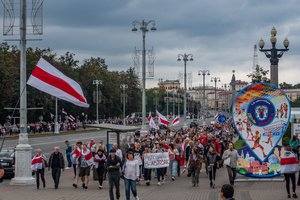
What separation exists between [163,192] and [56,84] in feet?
15.8

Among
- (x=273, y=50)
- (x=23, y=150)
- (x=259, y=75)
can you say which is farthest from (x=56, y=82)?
(x=259, y=75)

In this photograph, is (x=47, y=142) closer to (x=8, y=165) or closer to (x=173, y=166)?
(x=8, y=165)

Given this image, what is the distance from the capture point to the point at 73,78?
10688 cm

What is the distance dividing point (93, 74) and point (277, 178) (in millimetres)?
95959

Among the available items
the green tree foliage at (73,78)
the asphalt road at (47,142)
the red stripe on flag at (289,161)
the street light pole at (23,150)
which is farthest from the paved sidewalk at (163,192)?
the green tree foliage at (73,78)

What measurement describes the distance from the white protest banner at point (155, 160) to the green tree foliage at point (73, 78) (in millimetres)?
50482

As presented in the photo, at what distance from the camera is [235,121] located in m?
23.4

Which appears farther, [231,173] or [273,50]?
[273,50]

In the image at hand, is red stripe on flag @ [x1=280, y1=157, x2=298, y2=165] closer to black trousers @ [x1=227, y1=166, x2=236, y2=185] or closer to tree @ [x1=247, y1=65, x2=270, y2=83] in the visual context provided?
black trousers @ [x1=227, y1=166, x2=236, y2=185]

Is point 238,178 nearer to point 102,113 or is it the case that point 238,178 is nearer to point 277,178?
point 277,178

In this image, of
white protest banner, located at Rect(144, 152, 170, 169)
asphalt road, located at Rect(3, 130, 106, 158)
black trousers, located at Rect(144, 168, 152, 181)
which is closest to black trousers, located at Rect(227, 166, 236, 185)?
white protest banner, located at Rect(144, 152, 170, 169)

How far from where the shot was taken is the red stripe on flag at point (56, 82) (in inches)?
747

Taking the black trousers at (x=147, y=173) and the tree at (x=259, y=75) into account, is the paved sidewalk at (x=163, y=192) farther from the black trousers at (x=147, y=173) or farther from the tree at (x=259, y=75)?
the tree at (x=259, y=75)

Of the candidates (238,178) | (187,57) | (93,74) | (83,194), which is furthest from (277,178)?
(93,74)
